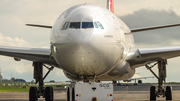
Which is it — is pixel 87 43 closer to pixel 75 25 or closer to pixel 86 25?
pixel 86 25

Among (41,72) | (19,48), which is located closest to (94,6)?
(19,48)

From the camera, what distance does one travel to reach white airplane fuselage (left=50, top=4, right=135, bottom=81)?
11141 millimetres

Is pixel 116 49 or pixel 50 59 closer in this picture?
pixel 116 49

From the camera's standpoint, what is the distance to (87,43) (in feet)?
36.0

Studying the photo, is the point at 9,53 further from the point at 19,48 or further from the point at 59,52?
the point at 59,52

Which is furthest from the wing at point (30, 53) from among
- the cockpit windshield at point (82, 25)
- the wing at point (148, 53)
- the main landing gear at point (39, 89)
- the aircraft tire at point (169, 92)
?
the aircraft tire at point (169, 92)

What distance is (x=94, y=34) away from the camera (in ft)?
37.2

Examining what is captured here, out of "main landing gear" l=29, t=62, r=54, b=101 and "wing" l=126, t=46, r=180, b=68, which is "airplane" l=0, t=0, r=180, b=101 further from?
"main landing gear" l=29, t=62, r=54, b=101

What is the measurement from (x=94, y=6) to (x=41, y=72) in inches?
253

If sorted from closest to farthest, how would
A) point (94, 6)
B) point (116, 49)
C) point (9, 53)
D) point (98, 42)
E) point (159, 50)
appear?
point (98, 42), point (116, 49), point (94, 6), point (159, 50), point (9, 53)

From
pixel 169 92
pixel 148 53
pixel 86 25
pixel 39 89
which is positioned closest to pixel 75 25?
pixel 86 25

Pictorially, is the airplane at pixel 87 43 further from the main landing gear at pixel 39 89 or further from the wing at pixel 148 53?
the main landing gear at pixel 39 89

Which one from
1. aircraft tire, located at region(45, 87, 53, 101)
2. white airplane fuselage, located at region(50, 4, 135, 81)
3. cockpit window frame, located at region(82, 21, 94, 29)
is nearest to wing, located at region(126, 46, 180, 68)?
white airplane fuselage, located at region(50, 4, 135, 81)

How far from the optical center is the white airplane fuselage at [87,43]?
1114 centimetres
